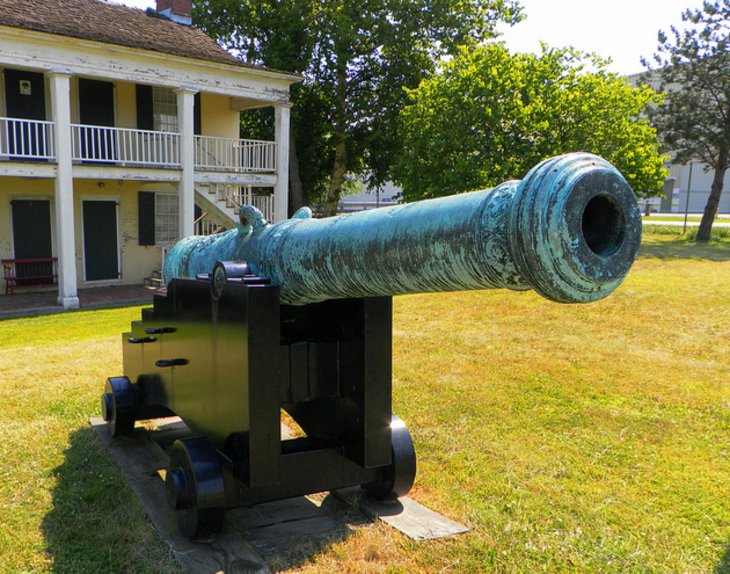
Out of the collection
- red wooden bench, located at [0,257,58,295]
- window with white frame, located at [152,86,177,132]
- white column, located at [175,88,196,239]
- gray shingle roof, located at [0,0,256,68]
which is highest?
gray shingle roof, located at [0,0,256,68]

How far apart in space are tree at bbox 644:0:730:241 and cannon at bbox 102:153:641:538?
90.1 feet

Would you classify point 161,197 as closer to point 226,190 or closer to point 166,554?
point 226,190

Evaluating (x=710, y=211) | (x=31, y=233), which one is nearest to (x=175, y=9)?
(x=31, y=233)

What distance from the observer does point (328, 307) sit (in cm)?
364

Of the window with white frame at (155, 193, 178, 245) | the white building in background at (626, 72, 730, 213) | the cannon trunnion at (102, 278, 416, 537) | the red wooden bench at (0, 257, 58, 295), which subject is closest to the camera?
the cannon trunnion at (102, 278, 416, 537)

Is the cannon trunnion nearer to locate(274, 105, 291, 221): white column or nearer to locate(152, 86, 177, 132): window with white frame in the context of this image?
locate(274, 105, 291, 221): white column

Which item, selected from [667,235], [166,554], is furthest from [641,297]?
[667,235]

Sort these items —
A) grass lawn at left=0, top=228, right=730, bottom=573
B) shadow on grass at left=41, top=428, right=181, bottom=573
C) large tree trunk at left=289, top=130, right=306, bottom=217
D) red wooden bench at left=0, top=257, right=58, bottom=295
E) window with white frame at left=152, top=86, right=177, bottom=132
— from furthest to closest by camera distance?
1. large tree trunk at left=289, top=130, right=306, bottom=217
2. window with white frame at left=152, top=86, right=177, bottom=132
3. red wooden bench at left=0, top=257, right=58, bottom=295
4. grass lawn at left=0, top=228, right=730, bottom=573
5. shadow on grass at left=41, top=428, right=181, bottom=573

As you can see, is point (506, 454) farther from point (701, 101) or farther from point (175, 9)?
point (701, 101)

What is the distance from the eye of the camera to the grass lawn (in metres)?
3.46

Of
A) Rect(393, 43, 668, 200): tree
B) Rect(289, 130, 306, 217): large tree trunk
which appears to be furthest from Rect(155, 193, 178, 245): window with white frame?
Rect(289, 130, 306, 217): large tree trunk

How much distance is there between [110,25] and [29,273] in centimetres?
581

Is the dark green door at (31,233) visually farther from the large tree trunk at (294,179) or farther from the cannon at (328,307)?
the cannon at (328,307)

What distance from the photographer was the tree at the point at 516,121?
724 inches
